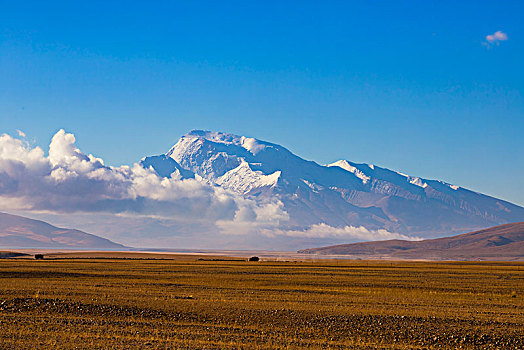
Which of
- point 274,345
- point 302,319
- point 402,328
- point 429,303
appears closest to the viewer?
point 274,345

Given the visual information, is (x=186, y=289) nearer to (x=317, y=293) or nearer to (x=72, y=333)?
(x=317, y=293)

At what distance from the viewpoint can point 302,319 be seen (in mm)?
28031

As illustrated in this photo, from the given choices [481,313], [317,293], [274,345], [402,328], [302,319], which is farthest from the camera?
[317,293]

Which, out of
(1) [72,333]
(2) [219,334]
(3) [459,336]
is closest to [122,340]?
(1) [72,333]

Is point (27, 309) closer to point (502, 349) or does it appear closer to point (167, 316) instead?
point (167, 316)

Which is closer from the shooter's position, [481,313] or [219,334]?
[219,334]

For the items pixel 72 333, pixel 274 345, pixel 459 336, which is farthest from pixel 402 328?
pixel 72 333

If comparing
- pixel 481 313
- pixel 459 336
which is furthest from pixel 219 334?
pixel 481 313

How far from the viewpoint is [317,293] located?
1619 inches

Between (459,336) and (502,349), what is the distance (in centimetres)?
204

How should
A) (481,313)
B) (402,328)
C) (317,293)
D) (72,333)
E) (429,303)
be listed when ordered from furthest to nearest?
(317,293)
(429,303)
(481,313)
(402,328)
(72,333)

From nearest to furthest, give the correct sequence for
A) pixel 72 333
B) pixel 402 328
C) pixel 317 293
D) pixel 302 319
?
1. pixel 72 333
2. pixel 402 328
3. pixel 302 319
4. pixel 317 293

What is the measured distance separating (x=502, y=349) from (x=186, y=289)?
82.1 ft

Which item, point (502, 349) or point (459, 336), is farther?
point (459, 336)
